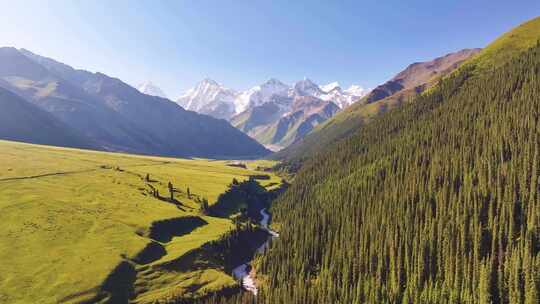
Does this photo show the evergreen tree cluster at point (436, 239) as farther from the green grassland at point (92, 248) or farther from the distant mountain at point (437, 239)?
the green grassland at point (92, 248)

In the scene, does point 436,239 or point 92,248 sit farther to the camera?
point 436,239

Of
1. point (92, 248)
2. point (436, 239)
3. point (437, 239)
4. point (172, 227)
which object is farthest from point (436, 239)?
point (92, 248)

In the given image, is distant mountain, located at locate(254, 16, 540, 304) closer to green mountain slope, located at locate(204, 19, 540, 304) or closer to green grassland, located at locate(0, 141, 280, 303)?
green mountain slope, located at locate(204, 19, 540, 304)

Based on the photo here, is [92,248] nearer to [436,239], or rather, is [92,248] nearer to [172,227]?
[172,227]

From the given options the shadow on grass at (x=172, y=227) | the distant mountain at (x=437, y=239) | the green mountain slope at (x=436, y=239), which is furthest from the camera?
the shadow on grass at (x=172, y=227)

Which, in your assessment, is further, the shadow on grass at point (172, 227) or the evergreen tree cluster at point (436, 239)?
the shadow on grass at point (172, 227)

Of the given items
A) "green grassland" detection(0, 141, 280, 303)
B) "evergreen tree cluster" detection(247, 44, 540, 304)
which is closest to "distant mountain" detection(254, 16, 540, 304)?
"evergreen tree cluster" detection(247, 44, 540, 304)

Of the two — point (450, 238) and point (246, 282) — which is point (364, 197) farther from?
point (246, 282)

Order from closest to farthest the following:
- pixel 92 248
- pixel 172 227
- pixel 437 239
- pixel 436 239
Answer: pixel 437 239 < pixel 92 248 < pixel 436 239 < pixel 172 227

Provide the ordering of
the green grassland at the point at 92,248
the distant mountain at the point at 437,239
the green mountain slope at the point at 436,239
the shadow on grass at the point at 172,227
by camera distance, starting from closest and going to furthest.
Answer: the distant mountain at the point at 437,239, the green mountain slope at the point at 436,239, the green grassland at the point at 92,248, the shadow on grass at the point at 172,227

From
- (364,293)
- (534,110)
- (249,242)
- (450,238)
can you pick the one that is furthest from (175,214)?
(534,110)

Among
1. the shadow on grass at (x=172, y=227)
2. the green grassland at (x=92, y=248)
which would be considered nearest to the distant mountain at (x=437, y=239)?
the green grassland at (x=92, y=248)

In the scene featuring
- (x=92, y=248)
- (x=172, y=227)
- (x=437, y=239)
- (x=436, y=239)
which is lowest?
(x=92, y=248)
